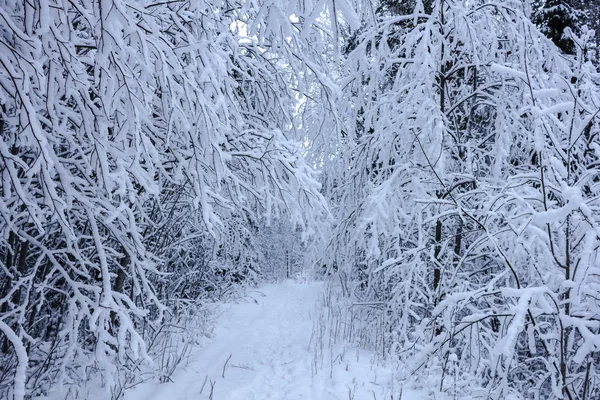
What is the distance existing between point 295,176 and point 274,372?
2.58 m

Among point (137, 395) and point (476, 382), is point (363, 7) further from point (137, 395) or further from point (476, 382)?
point (137, 395)

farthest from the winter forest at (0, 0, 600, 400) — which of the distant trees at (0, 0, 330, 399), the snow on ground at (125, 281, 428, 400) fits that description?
the snow on ground at (125, 281, 428, 400)

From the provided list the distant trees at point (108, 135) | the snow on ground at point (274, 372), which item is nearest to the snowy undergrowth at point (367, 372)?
the snow on ground at point (274, 372)

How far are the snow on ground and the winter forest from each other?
9.3 inches

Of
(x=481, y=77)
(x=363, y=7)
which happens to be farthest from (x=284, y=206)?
(x=481, y=77)

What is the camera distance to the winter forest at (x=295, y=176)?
207 centimetres

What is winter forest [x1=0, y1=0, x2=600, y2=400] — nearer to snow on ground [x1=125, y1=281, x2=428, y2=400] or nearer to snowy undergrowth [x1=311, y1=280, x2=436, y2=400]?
snowy undergrowth [x1=311, y1=280, x2=436, y2=400]

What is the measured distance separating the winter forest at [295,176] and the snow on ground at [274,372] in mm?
236

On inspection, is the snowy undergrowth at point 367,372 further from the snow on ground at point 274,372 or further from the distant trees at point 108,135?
the distant trees at point 108,135

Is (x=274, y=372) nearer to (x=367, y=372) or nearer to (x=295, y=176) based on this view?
(x=367, y=372)

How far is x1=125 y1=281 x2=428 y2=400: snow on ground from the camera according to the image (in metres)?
3.69

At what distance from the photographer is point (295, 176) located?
3443mm

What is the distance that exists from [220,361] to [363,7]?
452cm

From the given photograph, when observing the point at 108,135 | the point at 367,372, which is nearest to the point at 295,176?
the point at 108,135
